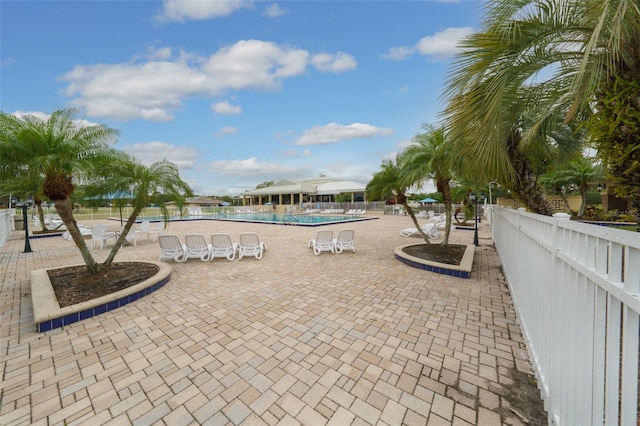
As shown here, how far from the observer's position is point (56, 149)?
16.1ft

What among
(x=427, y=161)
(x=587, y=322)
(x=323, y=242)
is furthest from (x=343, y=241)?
(x=587, y=322)

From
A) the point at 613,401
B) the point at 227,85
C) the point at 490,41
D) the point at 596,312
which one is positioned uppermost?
the point at 227,85

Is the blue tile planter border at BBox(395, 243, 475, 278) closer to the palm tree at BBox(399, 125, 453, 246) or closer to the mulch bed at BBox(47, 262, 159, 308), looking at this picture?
the palm tree at BBox(399, 125, 453, 246)

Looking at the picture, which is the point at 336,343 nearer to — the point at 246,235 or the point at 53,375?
the point at 53,375

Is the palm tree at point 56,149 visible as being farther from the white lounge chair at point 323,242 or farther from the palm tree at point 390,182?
the palm tree at point 390,182

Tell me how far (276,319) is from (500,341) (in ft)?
9.75

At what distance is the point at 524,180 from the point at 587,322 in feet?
14.8

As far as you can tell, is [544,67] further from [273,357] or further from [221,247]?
[221,247]

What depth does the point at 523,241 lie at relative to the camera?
3.58m

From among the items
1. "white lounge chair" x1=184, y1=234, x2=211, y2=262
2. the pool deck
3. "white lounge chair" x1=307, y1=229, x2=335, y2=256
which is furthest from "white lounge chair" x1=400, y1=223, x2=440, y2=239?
"white lounge chair" x1=184, y1=234, x2=211, y2=262

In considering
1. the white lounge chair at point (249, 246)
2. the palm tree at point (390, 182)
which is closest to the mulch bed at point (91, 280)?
the white lounge chair at point (249, 246)

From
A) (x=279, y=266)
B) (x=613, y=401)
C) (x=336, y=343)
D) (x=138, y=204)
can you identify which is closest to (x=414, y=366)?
(x=336, y=343)

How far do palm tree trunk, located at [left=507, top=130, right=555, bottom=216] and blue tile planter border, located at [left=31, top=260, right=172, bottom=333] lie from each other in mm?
7297

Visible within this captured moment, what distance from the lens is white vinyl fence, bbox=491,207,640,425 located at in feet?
3.67
